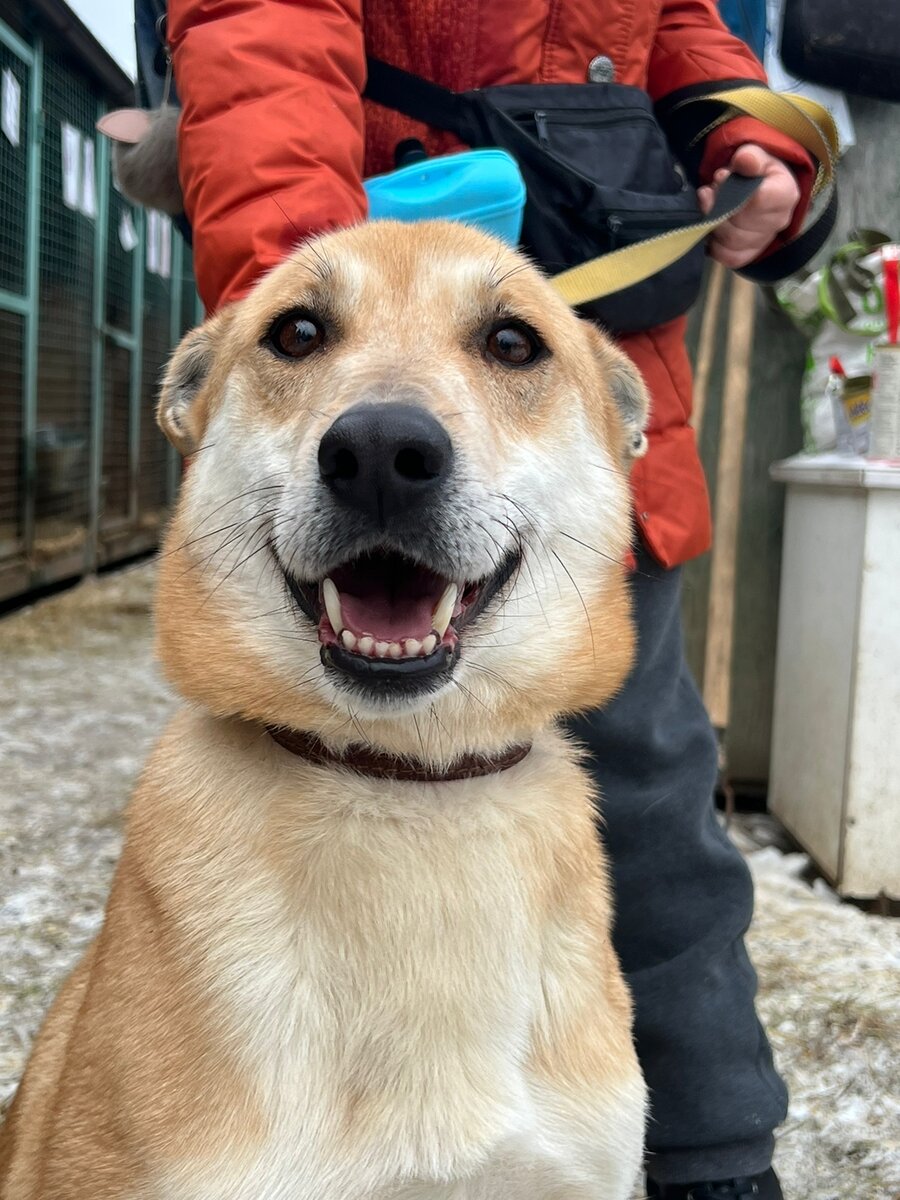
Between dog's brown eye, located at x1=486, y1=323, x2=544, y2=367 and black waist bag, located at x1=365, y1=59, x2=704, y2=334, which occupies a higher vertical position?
black waist bag, located at x1=365, y1=59, x2=704, y2=334

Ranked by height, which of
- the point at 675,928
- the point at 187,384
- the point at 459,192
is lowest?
the point at 675,928

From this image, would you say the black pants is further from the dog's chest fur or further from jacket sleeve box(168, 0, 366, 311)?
jacket sleeve box(168, 0, 366, 311)

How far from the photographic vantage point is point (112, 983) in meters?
1.26

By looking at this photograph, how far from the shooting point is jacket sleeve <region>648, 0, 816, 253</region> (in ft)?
6.11

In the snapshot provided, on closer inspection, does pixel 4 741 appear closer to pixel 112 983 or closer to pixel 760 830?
pixel 760 830

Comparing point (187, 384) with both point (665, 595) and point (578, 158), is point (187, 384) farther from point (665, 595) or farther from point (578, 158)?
point (665, 595)

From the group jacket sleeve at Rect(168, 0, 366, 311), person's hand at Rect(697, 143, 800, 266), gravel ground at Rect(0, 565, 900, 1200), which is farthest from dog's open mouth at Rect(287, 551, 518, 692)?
gravel ground at Rect(0, 565, 900, 1200)

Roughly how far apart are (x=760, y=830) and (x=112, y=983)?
2.83 metres

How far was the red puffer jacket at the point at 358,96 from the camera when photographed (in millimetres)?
1444

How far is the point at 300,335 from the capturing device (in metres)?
1.50

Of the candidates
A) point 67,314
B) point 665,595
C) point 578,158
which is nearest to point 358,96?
point 578,158

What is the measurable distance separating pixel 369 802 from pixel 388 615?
0.24 meters

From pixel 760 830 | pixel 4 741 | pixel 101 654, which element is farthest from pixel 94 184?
pixel 760 830

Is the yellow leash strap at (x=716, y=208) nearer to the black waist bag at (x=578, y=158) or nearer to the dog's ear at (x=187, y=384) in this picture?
the black waist bag at (x=578, y=158)
